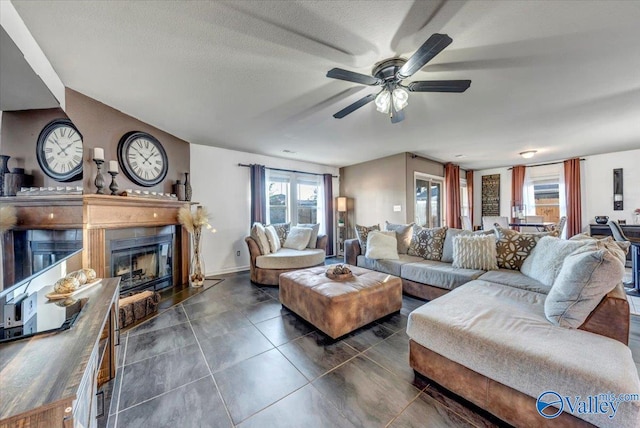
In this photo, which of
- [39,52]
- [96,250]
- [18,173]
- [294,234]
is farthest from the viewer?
[294,234]

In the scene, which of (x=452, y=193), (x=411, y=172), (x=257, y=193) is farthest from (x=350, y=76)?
(x=452, y=193)

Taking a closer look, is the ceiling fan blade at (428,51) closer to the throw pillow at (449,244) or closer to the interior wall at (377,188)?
the throw pillow at (449,244)

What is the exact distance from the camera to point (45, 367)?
0.79 metres

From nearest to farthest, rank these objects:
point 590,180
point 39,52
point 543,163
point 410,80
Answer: point 39,52 < point 410,80 < point 590,180 < point 543,163

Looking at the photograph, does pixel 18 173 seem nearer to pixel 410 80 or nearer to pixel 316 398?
pixel 316 398

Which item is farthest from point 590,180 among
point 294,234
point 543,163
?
point 294,234

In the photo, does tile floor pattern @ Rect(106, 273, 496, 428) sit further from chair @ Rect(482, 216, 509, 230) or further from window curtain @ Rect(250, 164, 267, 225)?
chair @ Rect(482, 216, 509, 230)

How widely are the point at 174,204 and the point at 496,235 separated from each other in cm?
444

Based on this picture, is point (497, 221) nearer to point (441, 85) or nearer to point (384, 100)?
point (441, 85)

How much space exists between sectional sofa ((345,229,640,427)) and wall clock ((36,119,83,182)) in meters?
2.85

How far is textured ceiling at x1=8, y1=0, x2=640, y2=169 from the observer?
1.40 metres

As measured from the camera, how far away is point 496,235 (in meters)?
2.87

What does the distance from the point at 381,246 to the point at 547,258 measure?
5.80 ft

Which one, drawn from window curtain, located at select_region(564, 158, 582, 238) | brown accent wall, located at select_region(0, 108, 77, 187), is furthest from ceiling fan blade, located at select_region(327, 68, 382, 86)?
window curtain, located at select_region(564, 158, 582, 238)
